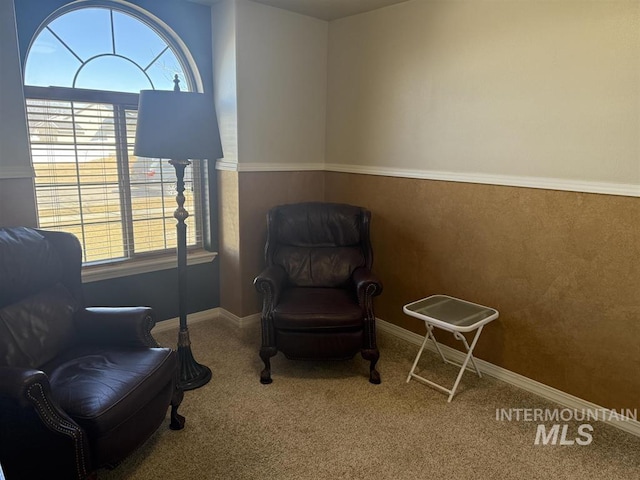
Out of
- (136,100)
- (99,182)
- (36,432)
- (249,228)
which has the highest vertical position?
(136,100)

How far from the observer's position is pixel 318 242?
3422 mm

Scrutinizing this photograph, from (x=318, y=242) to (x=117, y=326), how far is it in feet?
5.19

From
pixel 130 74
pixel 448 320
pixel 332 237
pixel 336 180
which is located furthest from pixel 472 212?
pixel 130 74

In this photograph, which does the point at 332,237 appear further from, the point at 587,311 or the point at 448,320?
the point at 587,311

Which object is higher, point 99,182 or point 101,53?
point 101,53

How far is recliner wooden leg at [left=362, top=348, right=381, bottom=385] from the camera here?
279 cm

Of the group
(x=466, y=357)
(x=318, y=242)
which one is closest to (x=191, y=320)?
(x=318, y=242)

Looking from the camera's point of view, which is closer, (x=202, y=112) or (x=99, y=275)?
(x=202, y=112)

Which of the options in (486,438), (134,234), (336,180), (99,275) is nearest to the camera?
(486,438)

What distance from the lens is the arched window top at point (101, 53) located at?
2838 mm

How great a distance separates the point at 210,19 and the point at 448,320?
2773 mm

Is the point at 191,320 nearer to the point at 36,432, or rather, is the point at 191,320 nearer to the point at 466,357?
the point at 36,432

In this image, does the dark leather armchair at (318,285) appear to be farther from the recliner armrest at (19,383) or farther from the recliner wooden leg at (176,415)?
the recliner armrest at (19,383)

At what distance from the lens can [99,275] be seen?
3137mm
